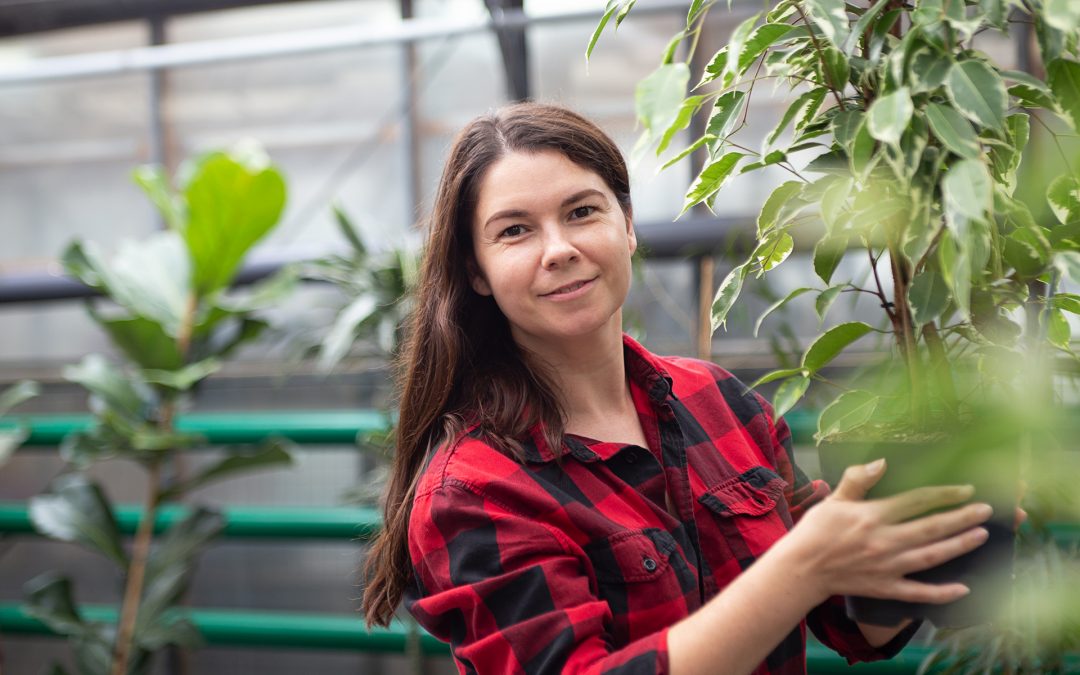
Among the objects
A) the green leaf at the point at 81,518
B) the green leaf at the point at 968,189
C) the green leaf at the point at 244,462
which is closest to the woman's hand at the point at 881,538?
the green leaf at the point at 968,189

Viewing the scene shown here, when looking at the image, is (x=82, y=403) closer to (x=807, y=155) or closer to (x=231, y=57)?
(x=231, y=57)

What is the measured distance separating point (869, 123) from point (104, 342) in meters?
3.15

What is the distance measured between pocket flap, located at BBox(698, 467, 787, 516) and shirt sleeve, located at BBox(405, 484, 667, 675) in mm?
194

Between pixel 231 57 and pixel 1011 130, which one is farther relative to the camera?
pixel 231 57

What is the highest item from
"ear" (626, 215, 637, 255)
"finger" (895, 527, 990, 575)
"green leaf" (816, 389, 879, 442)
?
"ear" (626, 215, 637, 255)

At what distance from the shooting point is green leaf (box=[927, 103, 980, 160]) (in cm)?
73

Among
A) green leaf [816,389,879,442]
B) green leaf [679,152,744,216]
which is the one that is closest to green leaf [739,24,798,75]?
green leaf [679,152,744,216]

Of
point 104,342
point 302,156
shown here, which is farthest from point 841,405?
point 104,342

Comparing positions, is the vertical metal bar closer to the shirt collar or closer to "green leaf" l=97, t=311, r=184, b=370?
"green leaf" l=97, t=311, r=184, b=370

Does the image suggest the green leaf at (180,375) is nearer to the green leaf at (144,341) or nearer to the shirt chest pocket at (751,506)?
the green leaf at (144,341)

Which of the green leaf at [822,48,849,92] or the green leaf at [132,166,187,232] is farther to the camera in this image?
the green leaf at [132,166,187,232]

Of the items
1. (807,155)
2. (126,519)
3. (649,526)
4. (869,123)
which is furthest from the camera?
(126,519)

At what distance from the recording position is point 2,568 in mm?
3400

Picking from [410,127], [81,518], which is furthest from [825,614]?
[410,127]
